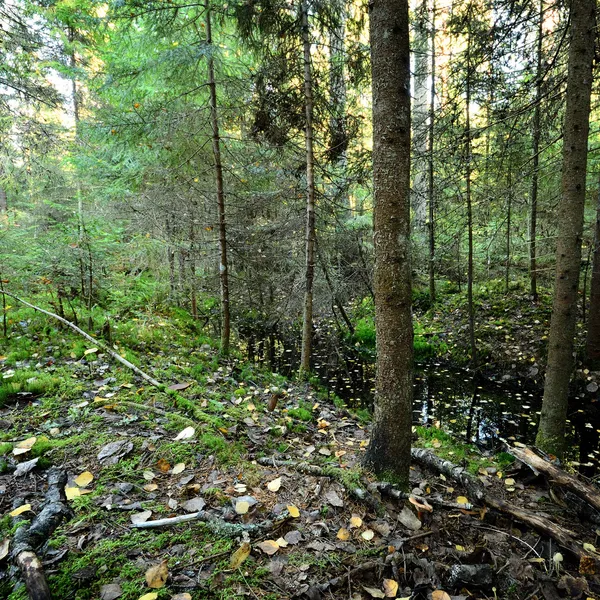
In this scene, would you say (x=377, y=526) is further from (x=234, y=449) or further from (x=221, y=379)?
(x=221, y=379)

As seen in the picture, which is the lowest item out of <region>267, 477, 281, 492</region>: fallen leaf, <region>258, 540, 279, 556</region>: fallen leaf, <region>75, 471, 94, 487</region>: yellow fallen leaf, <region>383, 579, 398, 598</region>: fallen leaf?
<region>383, 579, 398, 598</region>: fallen leaf

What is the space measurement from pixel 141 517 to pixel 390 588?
1551mm

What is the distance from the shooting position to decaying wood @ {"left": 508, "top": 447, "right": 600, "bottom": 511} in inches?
105

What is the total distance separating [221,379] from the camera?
594 centimetres

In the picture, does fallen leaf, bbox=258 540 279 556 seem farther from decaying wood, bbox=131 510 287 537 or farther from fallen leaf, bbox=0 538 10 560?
fallen leaf, bbox=0 538 10 560

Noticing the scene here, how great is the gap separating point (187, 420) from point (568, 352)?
→ 171 inches

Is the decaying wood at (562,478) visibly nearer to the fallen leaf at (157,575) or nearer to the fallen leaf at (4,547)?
the fallen leaf at (157,575)

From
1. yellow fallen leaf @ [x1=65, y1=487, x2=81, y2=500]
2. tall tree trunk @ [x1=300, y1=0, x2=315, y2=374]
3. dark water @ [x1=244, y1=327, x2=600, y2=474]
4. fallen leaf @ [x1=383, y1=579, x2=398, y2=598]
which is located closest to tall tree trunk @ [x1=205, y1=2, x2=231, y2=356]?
tall tree trunk @ [x1=300, y1=0, x2=315, y2=374]

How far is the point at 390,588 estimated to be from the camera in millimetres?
1886

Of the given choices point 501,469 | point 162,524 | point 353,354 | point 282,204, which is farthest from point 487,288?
point 162,524

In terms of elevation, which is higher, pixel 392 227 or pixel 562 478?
pixel 392 227

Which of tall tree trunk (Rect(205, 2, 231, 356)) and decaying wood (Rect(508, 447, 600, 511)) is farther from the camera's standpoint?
tall tree trunk (Rect(205, 2, 231, 356))

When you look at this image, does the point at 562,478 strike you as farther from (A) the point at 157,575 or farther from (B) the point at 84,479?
(B) the point at 84,479

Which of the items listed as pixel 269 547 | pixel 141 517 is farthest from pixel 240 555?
pixel 141 517
